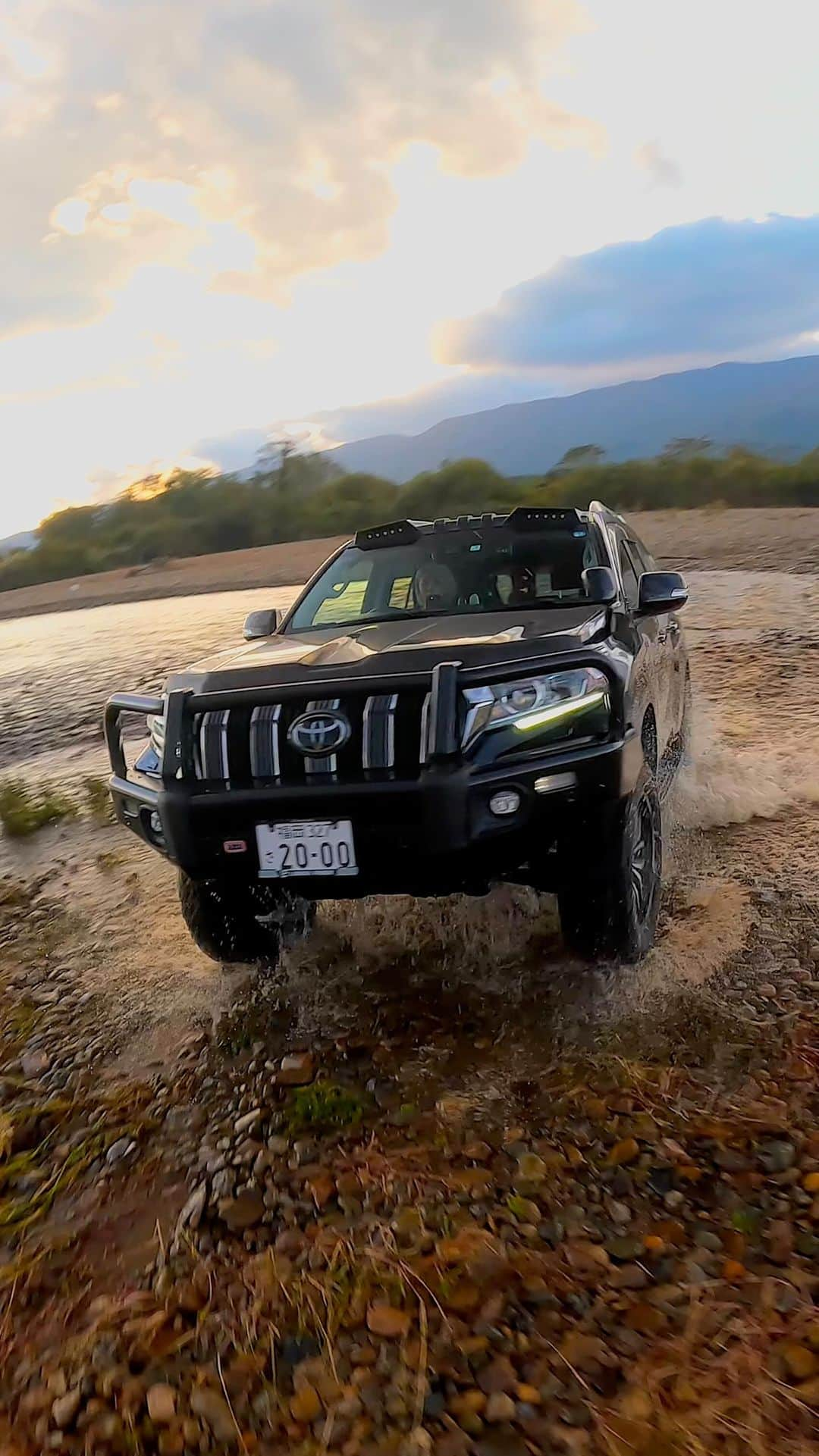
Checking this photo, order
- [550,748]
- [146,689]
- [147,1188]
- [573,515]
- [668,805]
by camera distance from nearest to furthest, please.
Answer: [147,1188] < [550,748] < [573,515] < [668,805] < [146,689]

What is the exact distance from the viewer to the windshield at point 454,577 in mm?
4473

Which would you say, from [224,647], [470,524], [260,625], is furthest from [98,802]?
[224,647]

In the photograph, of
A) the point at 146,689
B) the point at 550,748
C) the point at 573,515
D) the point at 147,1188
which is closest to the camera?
the point at 147,1188

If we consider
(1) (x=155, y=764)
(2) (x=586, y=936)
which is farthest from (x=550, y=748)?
(1) (x=155, y=764)

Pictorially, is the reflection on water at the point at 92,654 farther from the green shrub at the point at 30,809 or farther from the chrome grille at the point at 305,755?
the chrome grille at the point at 305,755

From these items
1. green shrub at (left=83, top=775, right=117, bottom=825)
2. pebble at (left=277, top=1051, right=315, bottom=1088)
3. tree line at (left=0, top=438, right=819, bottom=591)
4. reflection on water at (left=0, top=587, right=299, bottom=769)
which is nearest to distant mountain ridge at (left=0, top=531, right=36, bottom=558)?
tree line at (left=0, top=438, right=819, bottom=591)

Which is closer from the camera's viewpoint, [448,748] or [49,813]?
[448,748]

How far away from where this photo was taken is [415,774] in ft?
10.2

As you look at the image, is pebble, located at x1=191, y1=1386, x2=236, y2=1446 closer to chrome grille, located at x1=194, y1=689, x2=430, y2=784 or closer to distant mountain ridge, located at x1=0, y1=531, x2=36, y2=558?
chrome grille, located at x1=194, y1=689, x2=430, y2=784

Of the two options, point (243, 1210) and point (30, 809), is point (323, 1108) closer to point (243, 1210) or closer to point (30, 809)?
Result: point (243, 1210)

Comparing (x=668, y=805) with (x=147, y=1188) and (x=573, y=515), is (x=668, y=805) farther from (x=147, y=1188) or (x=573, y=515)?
(x=147, y=1188)

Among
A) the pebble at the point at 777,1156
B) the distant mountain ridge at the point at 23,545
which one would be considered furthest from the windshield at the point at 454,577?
the distant mountain ridge at the point at 23,545

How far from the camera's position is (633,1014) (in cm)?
355

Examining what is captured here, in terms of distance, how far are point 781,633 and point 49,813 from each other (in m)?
8.11
